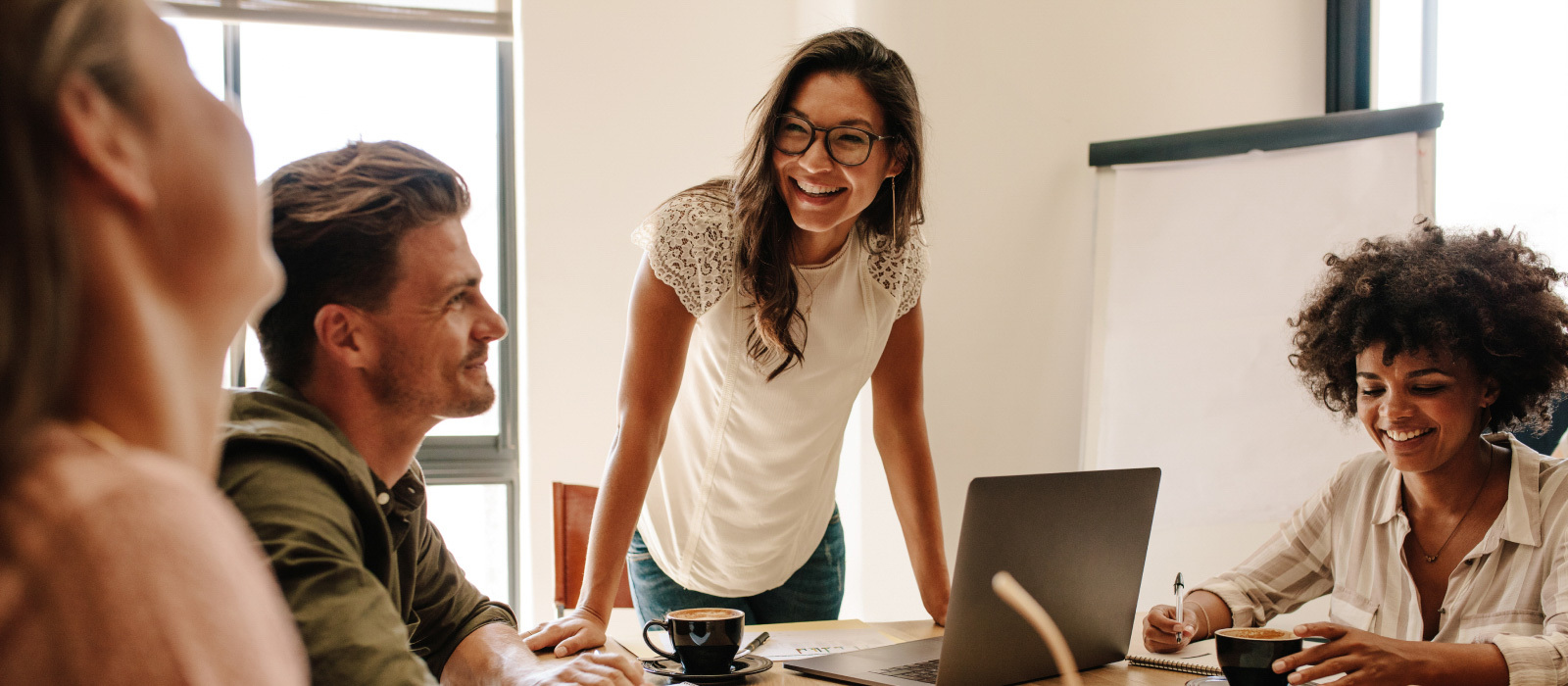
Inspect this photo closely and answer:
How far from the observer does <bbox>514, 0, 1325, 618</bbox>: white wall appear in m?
2.92

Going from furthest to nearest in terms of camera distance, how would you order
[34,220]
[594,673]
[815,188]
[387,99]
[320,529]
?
[387,99] → [815,188] → [594,673] → [320,529] → [34,220]


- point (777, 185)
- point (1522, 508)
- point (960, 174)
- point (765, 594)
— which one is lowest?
point (765, 594)

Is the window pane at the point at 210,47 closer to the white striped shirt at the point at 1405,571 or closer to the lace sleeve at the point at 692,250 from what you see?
the lace sleeve at the point at 692,250

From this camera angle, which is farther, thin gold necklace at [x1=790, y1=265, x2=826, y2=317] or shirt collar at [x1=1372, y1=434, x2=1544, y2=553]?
thin gold necklace at [x1=790, y1=265, x2=826, y2=317]

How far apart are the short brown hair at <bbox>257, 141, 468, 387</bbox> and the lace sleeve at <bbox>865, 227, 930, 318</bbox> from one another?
0.90 m

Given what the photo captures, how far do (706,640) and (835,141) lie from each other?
796mm

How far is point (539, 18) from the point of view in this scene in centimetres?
333

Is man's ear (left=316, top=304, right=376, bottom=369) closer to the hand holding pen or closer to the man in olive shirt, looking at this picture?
the man in olive shirt

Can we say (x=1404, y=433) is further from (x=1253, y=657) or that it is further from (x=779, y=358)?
(x=779, y=358)

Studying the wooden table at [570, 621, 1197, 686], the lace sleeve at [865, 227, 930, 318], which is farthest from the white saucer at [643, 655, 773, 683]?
the lace sleeve at [865, 227, 930, 318]

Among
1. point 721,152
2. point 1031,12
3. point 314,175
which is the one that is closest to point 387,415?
point 314,175

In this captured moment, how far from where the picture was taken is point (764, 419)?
1786 mm

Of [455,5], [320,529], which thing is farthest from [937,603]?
[455,5]

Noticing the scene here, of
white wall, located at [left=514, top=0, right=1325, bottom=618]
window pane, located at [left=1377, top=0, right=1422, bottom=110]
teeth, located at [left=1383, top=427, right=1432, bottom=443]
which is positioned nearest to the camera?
teeth, located at [left=1383, top=427, right=1432, bottom=443]
